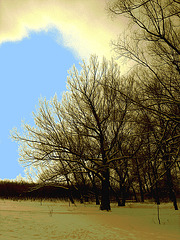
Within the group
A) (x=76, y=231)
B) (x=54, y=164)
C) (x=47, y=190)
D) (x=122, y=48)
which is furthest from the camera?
(x=47, y=190)

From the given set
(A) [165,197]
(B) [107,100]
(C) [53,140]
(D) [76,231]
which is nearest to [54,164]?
(C) [53,140]

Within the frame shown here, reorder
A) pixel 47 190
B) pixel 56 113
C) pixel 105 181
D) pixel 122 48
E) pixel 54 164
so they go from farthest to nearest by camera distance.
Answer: pixel 47 190
pixel 54 164
pixel 56 113
pixel 105 181
pixel 122 48

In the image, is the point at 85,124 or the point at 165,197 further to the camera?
the point at 165,197

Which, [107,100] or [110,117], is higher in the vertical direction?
[107,100]

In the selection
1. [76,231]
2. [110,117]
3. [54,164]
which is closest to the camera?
[76,231]

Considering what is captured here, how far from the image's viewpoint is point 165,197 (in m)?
29.0

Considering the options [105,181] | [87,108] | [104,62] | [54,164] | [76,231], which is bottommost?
[76,231]

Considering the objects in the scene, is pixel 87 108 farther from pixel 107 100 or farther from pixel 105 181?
pixel 105 181

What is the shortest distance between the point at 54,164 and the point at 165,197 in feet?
56.2

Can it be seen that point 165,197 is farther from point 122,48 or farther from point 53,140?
point 122,48

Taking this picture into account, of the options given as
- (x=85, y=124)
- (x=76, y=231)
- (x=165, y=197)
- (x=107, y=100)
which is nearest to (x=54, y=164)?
(x=85, y=124)

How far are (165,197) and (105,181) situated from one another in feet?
63.6

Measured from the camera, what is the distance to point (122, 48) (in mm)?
7293

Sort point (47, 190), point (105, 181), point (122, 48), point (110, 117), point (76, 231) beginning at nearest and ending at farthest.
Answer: point (76, 231)
point (122, 48)
point (105, 181)
point (110, 117)
point (47, 190)
